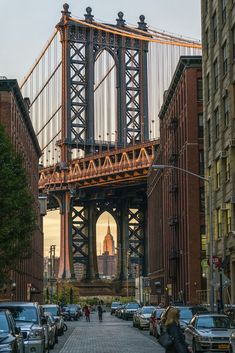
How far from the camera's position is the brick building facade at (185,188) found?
7175 cm

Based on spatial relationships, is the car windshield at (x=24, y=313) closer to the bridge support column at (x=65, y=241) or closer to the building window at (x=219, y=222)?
the building window at (x=219, y=222)

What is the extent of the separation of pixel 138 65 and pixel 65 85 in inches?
512

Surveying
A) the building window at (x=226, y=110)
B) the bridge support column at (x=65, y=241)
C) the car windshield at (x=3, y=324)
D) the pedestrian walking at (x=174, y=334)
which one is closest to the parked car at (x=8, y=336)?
the car windshield at (x=3, y=324)

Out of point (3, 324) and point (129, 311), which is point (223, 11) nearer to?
point (129, 311)

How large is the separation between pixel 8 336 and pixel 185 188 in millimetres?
57178

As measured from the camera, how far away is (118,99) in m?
137

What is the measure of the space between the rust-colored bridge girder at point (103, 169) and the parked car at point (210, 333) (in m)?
85.5

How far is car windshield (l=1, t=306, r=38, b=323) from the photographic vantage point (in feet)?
86.1

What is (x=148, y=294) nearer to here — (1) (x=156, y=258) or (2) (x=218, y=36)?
(1) (x=156, y=258)

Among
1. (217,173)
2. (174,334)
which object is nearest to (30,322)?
(174,334)

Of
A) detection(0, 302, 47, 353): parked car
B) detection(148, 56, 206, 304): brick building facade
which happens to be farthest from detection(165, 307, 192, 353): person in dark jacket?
detection(148, 56, 206, 304): brick building facade

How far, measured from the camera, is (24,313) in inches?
1045

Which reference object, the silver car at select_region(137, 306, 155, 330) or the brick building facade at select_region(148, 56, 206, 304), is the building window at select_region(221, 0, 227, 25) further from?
the silver car at select_region(137, 306, 155, 330)

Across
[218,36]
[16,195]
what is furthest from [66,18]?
[16,195]
